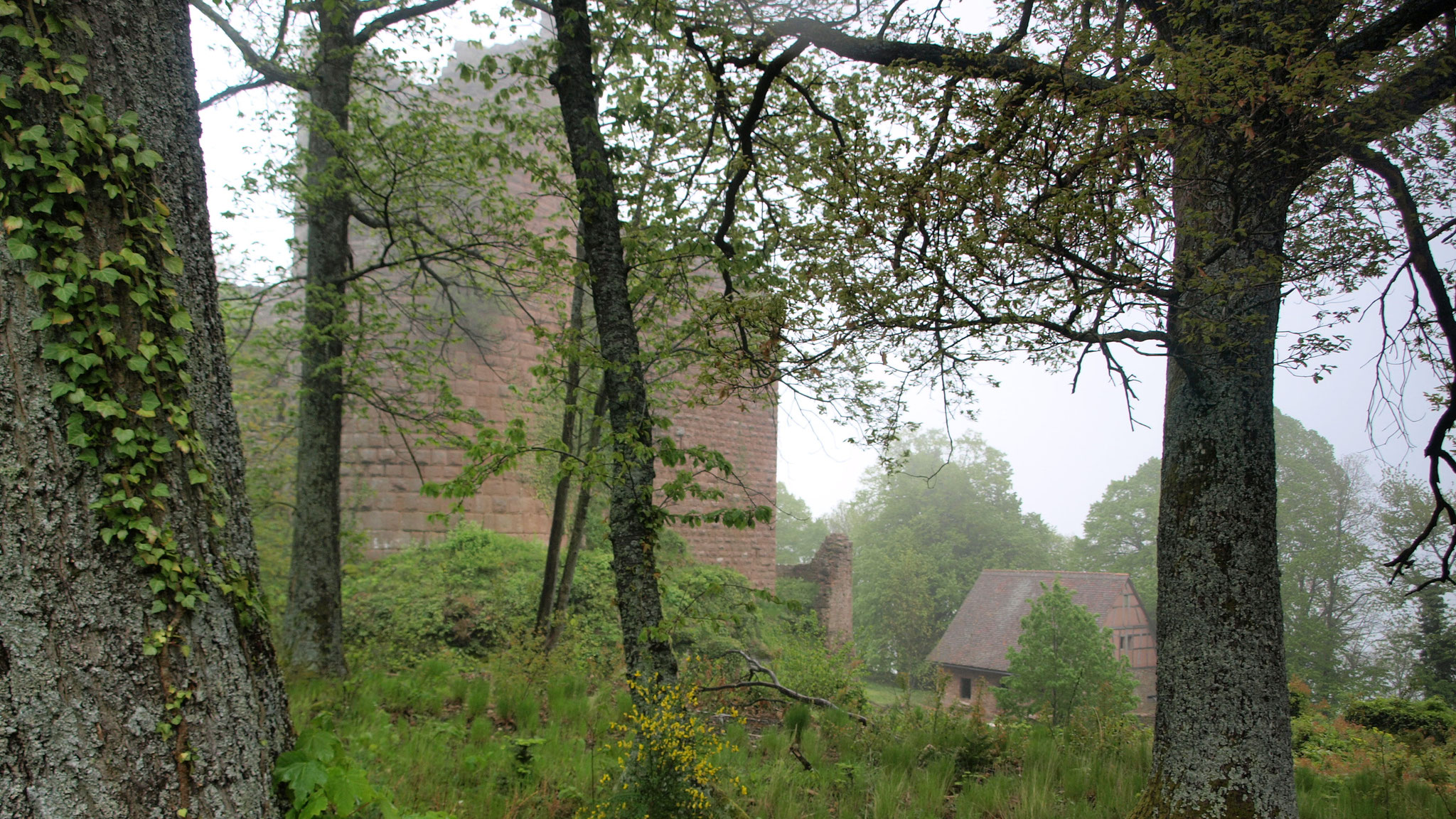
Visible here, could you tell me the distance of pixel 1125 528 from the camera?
2727 cm

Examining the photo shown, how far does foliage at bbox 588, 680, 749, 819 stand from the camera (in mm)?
3287

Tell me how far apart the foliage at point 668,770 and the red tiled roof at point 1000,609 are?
1345 cm

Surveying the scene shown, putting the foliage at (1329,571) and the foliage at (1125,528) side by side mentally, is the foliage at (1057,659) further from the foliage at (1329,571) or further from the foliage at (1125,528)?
the foliage at (1125,528)

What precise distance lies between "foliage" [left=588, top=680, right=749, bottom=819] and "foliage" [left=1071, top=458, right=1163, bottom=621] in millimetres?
25851

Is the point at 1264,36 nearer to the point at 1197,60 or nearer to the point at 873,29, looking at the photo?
the point at 1197,60

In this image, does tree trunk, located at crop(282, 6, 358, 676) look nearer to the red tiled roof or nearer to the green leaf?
the green leaf

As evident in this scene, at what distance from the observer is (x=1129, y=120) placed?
134 inches

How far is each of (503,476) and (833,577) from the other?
804 cm

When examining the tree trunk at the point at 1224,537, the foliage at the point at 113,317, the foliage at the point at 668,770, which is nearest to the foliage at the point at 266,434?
the foliage at the point at 668,770

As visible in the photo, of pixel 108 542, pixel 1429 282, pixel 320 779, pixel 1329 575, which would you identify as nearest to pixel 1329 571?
pixel 1329 575

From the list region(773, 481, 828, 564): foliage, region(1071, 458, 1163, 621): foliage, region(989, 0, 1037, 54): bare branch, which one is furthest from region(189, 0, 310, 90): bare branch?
region(773, 481, 828, 564): foliage

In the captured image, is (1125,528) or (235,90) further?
(1125,528)

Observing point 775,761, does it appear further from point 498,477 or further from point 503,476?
point 498,477

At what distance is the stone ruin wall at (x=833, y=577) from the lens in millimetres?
16078
